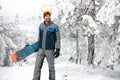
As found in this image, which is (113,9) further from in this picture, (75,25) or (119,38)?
(75,25)

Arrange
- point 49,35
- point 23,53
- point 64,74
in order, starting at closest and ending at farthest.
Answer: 1. point 49,35
2. point 23,53
3. point 64,74

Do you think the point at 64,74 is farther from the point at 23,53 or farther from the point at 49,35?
the point at 49,35

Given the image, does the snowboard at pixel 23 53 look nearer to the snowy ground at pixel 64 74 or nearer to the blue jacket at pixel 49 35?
the blue jacket at pixel 49 35

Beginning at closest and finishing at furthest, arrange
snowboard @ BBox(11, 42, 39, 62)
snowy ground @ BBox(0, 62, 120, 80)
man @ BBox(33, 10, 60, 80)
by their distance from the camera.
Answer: man @ BBox(33, 10, 60, 80), snowboard @ BBox(11, 42, 39, 62), snowy ground @ BBox(0, 62, 120, 80)

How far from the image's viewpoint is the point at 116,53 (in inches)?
464

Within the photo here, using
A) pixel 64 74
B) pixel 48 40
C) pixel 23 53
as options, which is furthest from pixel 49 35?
pixel 64 74

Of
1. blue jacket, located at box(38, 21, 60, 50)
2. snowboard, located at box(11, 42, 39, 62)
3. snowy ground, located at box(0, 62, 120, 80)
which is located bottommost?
snowy ground, located at box(0, 62, 120, 80)

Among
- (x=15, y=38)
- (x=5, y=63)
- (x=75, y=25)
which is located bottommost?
(x=5, y=63)

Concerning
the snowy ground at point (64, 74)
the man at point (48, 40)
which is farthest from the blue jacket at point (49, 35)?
the snowy ground at point (64, 74)

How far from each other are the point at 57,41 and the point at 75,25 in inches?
335

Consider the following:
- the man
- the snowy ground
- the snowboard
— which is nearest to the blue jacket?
the man

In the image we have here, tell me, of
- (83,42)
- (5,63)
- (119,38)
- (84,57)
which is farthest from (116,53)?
(5,63)

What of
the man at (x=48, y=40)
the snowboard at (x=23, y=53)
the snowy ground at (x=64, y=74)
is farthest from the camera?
the snowy ground at (x=64, y=74)

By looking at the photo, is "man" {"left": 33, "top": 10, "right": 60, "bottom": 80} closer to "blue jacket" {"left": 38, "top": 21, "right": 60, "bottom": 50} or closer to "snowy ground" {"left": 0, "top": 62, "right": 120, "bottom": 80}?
"blue jacket" {"left": 38, "top": 21, "right": 60, "bottom": 50}
